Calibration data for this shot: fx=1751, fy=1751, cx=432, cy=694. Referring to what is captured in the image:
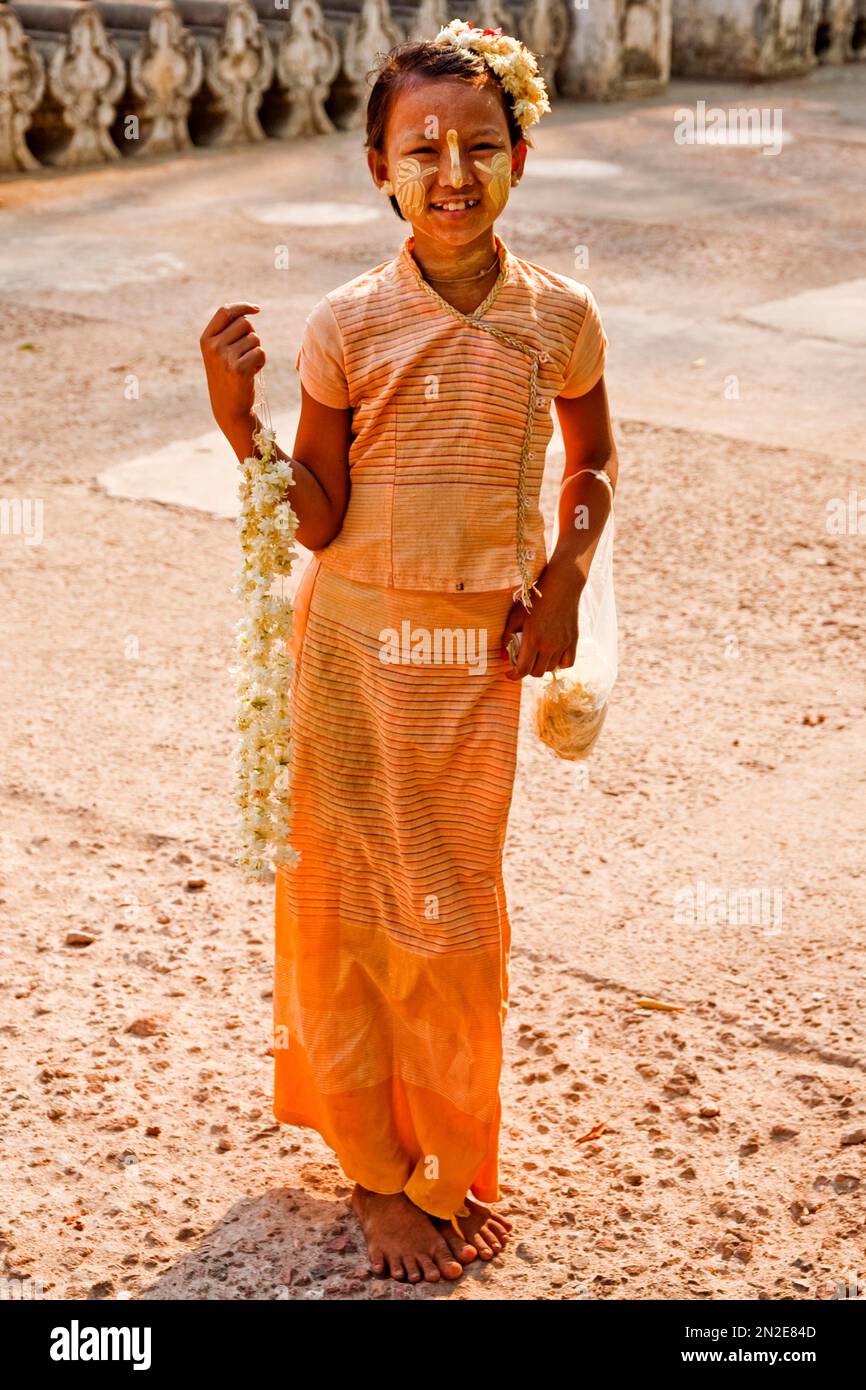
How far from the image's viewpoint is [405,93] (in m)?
2.50

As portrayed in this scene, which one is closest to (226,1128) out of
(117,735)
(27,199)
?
(117,735)

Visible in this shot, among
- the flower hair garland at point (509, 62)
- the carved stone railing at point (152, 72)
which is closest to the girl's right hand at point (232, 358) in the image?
the flower hair garland at point (509, 62)

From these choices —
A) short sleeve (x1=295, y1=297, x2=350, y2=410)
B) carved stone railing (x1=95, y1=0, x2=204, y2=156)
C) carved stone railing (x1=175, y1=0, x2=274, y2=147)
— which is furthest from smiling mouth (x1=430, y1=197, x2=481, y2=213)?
carved stone railing (x1=175, y1=0, x2=274, y2=147)

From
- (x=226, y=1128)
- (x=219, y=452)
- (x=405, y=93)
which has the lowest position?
(x=226, y=1128)

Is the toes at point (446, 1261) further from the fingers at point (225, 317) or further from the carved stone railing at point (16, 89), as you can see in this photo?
the carved stone railing at point (16, 89)

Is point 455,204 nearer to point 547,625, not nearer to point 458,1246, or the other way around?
point 547,625

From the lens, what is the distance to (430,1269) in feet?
9.10

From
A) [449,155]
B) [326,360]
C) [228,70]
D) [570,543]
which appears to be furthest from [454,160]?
[228,70]

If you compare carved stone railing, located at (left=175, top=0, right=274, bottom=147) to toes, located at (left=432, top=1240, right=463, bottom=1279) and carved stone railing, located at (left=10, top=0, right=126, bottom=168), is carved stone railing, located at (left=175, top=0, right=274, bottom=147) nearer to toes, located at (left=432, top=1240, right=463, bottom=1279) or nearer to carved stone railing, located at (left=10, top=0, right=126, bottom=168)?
carved stone railing, located at (left=10, top=0, right=126, bottom=168)

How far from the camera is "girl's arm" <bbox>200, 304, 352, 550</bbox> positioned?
8.02 ft

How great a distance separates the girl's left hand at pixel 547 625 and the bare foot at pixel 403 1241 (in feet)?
2.95

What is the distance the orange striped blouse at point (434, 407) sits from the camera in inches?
101
